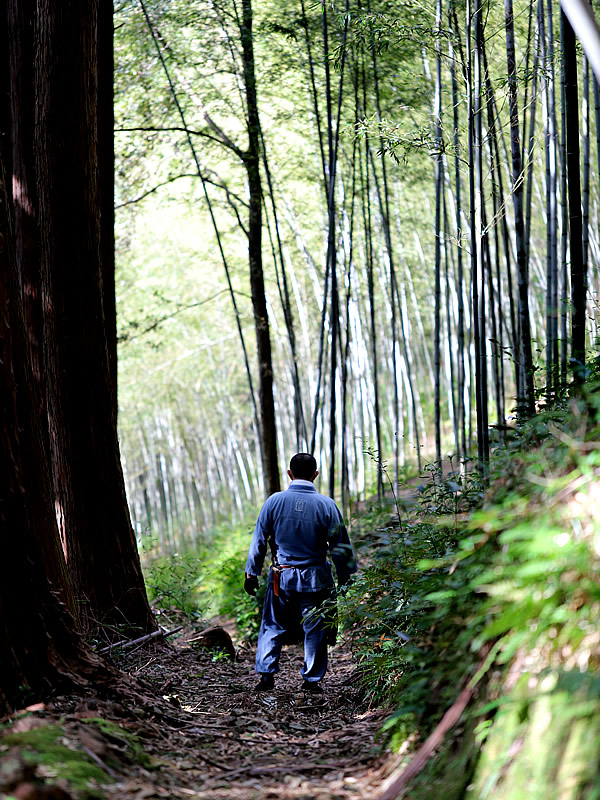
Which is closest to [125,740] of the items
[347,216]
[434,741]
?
[434,741]

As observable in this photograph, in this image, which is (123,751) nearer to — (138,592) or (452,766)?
(452,766)

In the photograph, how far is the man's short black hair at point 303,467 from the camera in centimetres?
379

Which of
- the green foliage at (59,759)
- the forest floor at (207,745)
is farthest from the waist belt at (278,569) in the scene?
the green foliage at (59,759)

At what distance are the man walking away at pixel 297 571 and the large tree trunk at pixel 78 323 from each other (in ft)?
2.39

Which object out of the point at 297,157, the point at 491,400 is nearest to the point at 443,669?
the point at 297,157

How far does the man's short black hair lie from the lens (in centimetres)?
379

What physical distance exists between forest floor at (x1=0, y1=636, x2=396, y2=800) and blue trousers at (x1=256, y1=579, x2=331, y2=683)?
16 cm

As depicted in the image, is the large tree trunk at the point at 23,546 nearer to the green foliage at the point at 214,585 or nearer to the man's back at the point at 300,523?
the man's back at the point at 300,523

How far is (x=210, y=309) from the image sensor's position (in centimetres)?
1376

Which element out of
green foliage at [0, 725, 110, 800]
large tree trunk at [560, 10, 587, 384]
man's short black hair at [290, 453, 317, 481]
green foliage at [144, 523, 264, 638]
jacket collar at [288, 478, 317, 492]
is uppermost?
large tree trunk at [560, 10, 587, 384]

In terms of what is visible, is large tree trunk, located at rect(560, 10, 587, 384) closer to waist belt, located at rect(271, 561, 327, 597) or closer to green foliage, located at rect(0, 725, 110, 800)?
waist belt, located at rect(271, 561, 327, 597)

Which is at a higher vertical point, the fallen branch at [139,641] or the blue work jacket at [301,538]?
the blue work jacket at [301,538]

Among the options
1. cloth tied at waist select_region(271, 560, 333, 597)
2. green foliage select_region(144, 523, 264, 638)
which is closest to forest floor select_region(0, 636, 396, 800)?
cloth tied at waist select_region(271, 560, 333, 597)

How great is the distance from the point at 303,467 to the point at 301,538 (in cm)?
35
